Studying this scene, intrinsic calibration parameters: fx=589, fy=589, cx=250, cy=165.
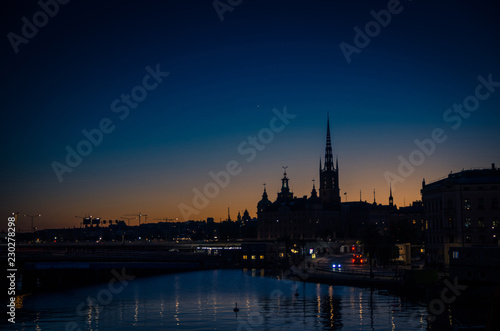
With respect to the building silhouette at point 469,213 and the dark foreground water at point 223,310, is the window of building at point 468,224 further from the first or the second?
the dark foreground water at point 223,310

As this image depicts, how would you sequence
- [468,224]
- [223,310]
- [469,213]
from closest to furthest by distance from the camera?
[223,310]
[468,224]
[469,213]

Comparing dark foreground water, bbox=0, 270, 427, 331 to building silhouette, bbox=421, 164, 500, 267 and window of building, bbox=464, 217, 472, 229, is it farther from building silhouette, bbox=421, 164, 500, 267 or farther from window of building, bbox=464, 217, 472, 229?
window of building, bbox=464, 217, 472, 229

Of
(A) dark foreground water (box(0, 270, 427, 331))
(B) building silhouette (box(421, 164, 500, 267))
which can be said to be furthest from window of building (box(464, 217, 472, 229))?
(A) dark foreground water (box(0, 270, 427, 331))

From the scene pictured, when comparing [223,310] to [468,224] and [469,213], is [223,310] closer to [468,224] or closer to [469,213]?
[468,224]

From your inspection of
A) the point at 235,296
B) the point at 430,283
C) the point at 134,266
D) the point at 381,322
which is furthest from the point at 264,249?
the point at 381,322

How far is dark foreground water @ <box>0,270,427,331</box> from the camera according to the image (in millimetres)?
51875

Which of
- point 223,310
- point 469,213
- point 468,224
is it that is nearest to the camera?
point 223,310

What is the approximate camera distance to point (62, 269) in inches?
4377

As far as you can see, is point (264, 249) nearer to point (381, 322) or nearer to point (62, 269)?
point (62, 269)

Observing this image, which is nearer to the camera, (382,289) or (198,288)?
(382,289)

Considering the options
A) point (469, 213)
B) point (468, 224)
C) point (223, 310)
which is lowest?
point (223, 310)

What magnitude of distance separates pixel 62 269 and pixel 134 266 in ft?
58.4

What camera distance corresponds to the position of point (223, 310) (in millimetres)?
61719

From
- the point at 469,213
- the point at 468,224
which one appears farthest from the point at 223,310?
the point at 469,213
